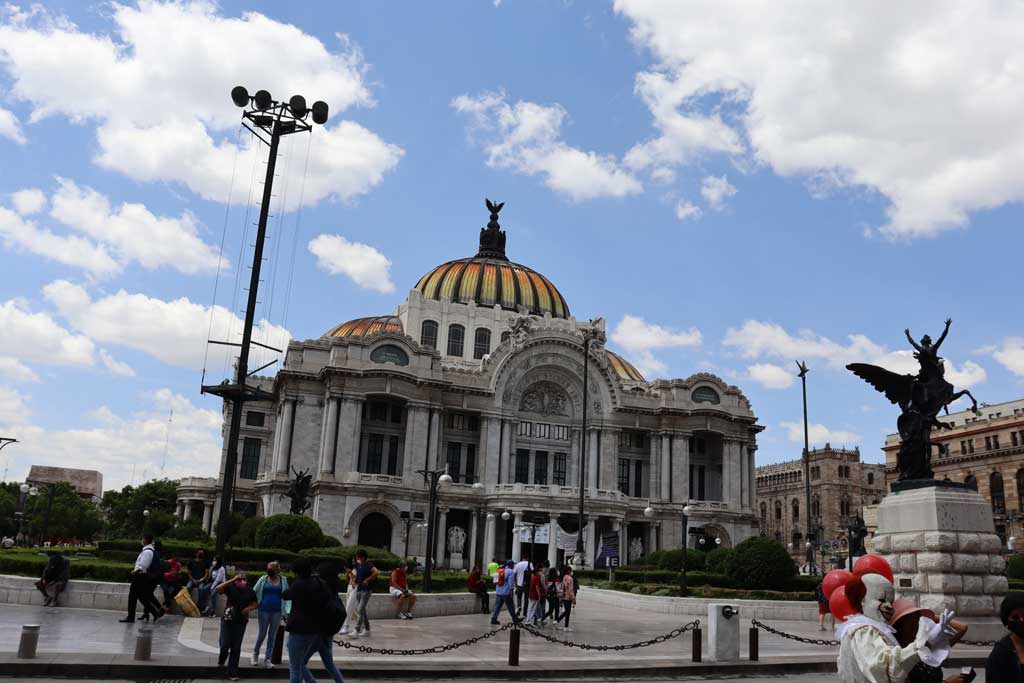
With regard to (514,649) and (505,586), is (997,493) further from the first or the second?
(514,649)

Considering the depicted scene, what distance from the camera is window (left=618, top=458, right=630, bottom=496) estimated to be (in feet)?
237

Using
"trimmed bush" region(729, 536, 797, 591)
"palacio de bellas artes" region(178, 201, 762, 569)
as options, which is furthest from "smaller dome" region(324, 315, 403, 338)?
"trimmed bush" region(729, 536, 797, 591)

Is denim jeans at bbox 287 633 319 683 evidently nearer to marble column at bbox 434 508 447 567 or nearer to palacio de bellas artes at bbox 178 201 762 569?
palacio de bellas artes at bbox 178 201 762 569

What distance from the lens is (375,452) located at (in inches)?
2613

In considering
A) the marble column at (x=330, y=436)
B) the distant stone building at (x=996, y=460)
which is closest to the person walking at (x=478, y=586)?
the marble column at (x=330, y=436)

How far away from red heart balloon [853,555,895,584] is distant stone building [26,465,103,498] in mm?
171637

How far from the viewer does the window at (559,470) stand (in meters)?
70.2

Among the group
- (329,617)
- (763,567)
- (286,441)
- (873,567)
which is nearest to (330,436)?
(286,441)

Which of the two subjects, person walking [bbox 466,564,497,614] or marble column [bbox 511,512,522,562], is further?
marble column [bbox 511,512,522,562]

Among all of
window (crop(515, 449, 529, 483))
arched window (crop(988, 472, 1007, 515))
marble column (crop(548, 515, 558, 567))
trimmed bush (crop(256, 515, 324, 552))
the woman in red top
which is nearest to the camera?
the woman in red top

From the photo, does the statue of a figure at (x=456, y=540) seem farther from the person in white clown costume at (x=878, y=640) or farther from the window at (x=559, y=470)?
the person in white clown costume at (x=878, y=640)

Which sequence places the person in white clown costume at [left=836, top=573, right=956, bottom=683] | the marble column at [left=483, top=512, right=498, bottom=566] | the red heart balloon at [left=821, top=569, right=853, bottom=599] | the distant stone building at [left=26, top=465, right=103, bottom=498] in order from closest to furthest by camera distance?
the person in white clown costume at [left=836, top=573, right=956, bottom=683], the red heart balloon at [left=821, top=569, right=853, bottom=599], the marble column at [left=483, top=512, right=498, bottom=566], the distant stone building at [left=26, top=465, right=103, bottom=498]

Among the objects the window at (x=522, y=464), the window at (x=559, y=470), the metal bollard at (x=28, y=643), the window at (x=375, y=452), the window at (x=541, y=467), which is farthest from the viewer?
the window at (x=559, y=470)

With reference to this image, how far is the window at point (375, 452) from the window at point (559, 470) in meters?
14.5
